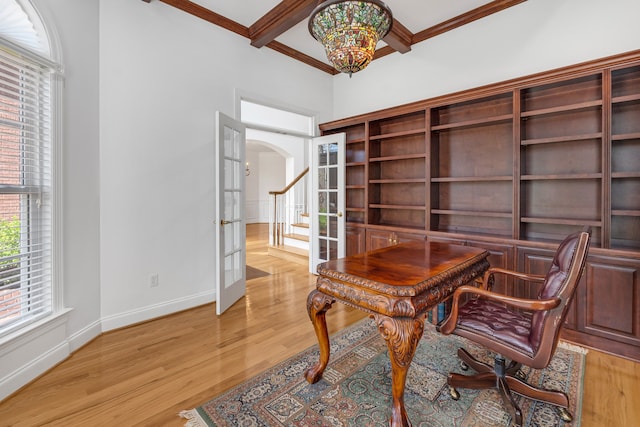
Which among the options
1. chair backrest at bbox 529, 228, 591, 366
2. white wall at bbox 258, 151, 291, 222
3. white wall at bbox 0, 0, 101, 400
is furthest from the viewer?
white wall at bbox 258, 151, 291, 222

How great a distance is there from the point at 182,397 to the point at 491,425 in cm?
175

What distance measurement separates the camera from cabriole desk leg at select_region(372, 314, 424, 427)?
1.39m

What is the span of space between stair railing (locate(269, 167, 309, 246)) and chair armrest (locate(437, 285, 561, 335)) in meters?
4.60

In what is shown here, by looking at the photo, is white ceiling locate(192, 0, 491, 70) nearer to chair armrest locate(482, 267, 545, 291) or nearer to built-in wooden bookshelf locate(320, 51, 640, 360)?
built-in wooden bookshelf locate(320, 51, 640, 360)

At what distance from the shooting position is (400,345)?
54.7 inches

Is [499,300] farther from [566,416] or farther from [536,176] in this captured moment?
[536,176]

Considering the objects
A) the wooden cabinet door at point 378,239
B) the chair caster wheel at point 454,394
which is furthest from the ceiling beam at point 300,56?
the chair caster wheel at point 454,394

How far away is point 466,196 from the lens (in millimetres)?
3270

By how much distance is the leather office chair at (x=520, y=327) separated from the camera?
4.52 feet

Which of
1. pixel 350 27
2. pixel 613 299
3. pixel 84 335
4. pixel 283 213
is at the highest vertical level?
pixel 350 27

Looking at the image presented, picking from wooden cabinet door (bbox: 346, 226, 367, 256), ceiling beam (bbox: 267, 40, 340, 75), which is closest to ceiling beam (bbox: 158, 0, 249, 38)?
ceiling beam (bbox: 267, 40, 340, 75)

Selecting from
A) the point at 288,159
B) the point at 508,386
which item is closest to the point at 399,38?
the point at 508,386

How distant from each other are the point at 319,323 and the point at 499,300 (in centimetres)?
101

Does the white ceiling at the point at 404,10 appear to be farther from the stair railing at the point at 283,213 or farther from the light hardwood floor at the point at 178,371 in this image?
the stair railing at the point at 283,213
